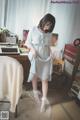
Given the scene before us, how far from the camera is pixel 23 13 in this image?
3568 mm

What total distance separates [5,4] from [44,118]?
1803 millimetres

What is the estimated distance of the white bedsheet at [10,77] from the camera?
7.26ft

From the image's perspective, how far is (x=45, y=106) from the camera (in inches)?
121

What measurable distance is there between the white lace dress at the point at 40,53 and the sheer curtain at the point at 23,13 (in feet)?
2.18

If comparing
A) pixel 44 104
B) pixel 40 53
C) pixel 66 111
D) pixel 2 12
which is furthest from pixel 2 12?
pixel 66 111

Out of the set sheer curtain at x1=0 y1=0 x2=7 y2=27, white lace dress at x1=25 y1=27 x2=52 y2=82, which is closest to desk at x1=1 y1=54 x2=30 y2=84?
white lace dress at x1=25 y1=27 x2=52 y2=82

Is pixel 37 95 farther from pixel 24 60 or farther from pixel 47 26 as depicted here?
pixel 47 26

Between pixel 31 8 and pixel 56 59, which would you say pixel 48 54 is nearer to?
pixel 56 59

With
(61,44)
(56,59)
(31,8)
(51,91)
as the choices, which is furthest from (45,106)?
(31,8)

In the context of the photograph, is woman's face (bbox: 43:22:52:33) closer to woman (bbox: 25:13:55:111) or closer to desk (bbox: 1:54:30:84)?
woman (bbox: 25:13:55:111)

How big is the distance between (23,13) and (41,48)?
0.84 meters

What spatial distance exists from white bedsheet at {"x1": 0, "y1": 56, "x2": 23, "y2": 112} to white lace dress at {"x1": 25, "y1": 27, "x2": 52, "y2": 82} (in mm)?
787

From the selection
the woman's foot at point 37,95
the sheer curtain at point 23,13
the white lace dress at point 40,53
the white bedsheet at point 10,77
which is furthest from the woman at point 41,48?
the white bedsheet at point 10,77

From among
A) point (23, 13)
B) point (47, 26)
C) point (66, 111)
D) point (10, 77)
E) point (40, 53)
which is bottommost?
point (66, 111)
